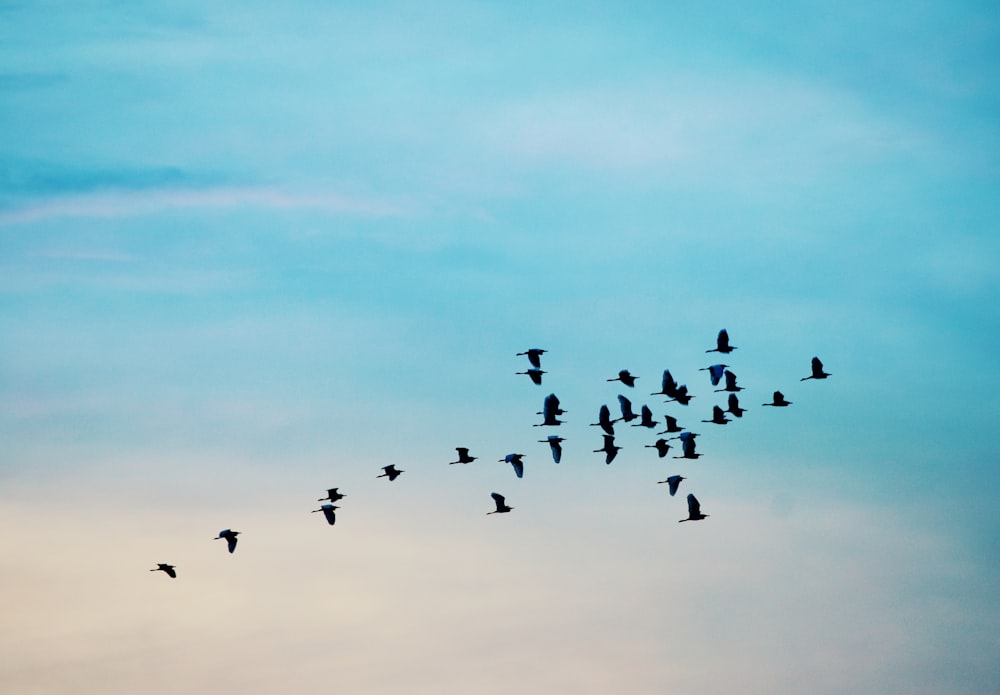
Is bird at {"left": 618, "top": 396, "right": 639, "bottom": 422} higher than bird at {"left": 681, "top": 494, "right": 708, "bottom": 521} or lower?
higher

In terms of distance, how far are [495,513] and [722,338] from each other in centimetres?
2265

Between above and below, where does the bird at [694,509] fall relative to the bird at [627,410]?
below

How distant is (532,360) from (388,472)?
1561cm

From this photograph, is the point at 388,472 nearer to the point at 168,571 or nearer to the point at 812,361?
the point at 168,571

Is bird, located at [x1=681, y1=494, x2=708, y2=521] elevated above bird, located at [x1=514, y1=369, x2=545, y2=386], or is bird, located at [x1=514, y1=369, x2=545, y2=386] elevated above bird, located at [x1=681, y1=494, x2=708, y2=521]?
bird, located at [x1=514, y1=369, x2=545, y2=386]

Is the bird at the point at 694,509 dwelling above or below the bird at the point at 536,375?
below

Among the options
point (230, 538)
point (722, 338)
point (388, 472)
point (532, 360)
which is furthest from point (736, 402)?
point (230, 538)

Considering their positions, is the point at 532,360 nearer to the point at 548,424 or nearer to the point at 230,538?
the point at 548,424

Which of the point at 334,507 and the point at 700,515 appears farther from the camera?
the point at 334,507

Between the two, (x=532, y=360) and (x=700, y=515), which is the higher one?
(x=532, y=360)

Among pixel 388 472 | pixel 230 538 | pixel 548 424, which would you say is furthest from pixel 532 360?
pixel 230 538

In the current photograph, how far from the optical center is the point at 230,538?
489ft

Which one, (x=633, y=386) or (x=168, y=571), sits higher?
(x=633, y=386)

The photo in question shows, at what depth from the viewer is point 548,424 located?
147750 mm
